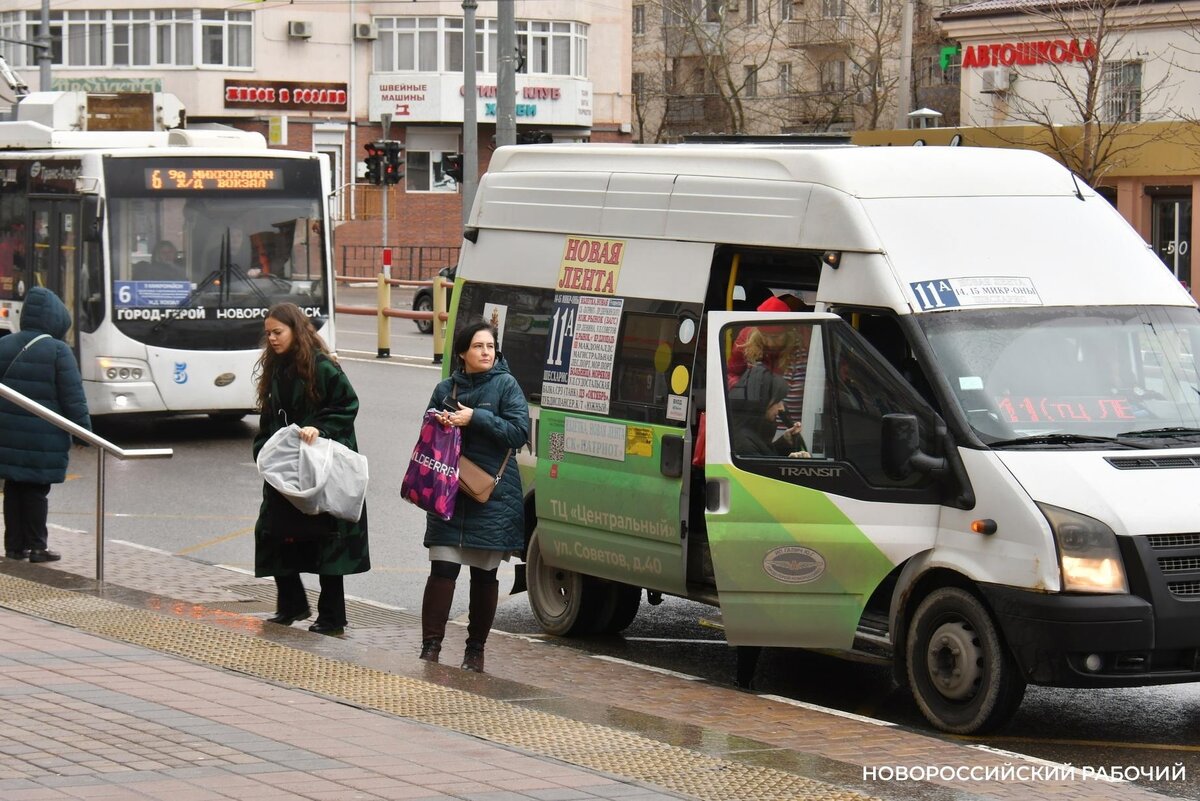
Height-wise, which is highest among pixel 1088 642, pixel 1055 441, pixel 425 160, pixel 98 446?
pixel 425 160

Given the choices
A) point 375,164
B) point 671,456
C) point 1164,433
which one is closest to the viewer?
point 1164,433

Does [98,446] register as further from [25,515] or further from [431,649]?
[431,649]

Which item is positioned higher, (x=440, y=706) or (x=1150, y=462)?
(x=1150, y=462)

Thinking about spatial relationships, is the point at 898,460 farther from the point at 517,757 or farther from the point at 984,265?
the point at 517,757

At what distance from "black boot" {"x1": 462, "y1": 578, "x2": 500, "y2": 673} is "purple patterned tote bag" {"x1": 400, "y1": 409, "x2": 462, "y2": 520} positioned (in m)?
0.44

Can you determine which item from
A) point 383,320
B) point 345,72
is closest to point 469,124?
point 383,320

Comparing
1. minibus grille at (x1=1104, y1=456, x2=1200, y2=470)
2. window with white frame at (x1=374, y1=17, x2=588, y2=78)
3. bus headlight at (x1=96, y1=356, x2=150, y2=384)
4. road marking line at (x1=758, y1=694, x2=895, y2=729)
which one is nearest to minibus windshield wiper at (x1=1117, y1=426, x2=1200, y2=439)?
minibus grille at (x1=1104, y1=456, x2=1200, y2=470)

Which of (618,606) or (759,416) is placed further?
(618,606)

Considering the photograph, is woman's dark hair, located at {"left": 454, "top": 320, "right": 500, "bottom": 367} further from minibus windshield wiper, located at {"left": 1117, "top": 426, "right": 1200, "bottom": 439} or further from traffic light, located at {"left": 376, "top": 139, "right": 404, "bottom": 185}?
traffic light, located at {"left": 376, "top": 139, "right": 404, "bottom": 185}

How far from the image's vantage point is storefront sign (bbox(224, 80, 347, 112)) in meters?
63.9

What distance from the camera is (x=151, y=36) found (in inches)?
2507

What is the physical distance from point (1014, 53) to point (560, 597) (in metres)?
34.8

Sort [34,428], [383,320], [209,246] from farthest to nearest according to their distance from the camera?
[383,320], [209,246], [34,428]

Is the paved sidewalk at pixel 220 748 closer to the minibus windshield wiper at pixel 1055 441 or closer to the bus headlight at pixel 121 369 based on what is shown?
the minibus windshield wiper at pixel 1055 441
